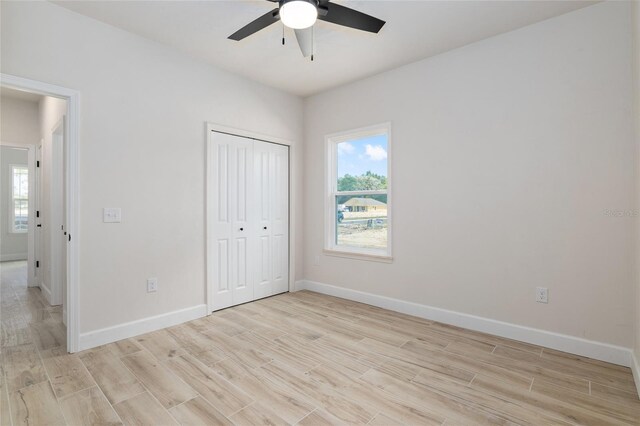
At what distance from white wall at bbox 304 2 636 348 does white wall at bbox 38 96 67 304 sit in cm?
389

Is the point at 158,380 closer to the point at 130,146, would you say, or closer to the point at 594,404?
the point at 130,146

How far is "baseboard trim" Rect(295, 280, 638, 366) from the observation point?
244 cm

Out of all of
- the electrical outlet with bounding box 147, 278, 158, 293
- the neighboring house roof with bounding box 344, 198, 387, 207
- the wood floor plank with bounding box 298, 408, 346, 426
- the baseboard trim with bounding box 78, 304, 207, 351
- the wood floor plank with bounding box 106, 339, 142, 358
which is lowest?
the wood floor plank with bounding box 298, 408, 346, 426

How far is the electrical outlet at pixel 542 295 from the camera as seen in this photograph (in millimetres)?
2721

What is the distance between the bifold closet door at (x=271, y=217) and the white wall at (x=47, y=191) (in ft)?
7.35

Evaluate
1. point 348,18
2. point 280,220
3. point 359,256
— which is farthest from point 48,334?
point 348,18

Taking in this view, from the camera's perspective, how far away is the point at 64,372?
2.30 metres

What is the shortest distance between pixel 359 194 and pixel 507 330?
2182 mm

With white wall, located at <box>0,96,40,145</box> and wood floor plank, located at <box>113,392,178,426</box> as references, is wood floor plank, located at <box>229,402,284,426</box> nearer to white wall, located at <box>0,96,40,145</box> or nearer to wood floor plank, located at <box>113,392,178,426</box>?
wood floor plank, located at <box>113,392,178,426</box>

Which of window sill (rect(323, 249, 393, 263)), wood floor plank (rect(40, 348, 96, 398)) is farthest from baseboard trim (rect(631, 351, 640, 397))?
wood floor plank (rect(40, 348, 96, 398))

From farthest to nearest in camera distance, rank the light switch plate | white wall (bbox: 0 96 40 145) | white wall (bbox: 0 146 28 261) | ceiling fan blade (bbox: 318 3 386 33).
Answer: white wall (bbox: 0 146 28 261) → white wall (bbox: 0 96 40 145) → the light switch plate → ceiling fan blade (bbox: 318 3 386 33)

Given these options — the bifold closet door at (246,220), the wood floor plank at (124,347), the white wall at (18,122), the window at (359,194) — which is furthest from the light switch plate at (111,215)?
the white wall at (18,122)

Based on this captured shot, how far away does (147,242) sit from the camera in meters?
3.07

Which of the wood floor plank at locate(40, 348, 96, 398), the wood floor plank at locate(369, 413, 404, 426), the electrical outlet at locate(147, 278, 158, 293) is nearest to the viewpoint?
the wood floor plank at locate(369, 413, 404, 426)
